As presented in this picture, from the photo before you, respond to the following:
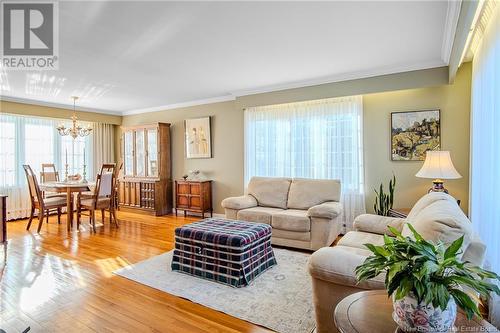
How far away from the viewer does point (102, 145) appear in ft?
23.4

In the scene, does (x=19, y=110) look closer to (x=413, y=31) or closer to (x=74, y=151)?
(x=74, y=151)

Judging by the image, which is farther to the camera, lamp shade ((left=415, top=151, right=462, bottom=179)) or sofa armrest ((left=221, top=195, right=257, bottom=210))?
sofa armrest ((left=221, top=195, right=257, bottom=210))

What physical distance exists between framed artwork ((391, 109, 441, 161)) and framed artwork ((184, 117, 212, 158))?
3.50 m

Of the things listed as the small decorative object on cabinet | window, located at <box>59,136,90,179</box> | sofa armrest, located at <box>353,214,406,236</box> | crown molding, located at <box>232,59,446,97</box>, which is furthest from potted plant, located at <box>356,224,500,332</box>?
window, located at <box>59,136,90,179</box>

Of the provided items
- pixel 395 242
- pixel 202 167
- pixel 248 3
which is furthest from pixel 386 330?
pixel 202 167

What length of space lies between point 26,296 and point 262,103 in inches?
160

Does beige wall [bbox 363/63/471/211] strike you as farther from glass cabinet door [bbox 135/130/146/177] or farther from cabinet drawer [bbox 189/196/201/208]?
glass cabinet door [bbox 135/130/146/177]

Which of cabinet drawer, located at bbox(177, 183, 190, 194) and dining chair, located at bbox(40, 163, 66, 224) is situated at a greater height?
dining chair, located at bbox(40, 163, 66, 224)

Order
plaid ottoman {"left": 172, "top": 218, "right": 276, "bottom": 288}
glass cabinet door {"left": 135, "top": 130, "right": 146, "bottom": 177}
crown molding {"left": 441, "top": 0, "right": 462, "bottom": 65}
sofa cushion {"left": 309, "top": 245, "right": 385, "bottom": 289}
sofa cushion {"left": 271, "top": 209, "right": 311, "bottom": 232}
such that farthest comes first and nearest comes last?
glass cabinet door {"left": 135, "top": 130, "right": 146, "bottom": 177} < sofa cushion {"left": 271, "top": 209, "right": 311, "bottom": 232} < plaid ottoman {"left": 172, "top": 218, "right": 276, "bottom": 288} < crown molding {"left": 441, "top": 0, "right": 462, "bottom": 65} < sofa cushion {"left": 309, "top": 245, "right": 385, "bottom": 289}

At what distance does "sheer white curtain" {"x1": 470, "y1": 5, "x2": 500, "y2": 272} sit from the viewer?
2150mm

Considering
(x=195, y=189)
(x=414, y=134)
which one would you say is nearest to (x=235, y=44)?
(x=414, y=134)

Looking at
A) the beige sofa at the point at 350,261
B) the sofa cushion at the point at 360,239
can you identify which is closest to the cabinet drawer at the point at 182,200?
the sofa cushion at the point at 360,239

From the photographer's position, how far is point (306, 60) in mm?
A: 3559

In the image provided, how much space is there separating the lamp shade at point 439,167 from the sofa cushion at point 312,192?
4.00 feet
